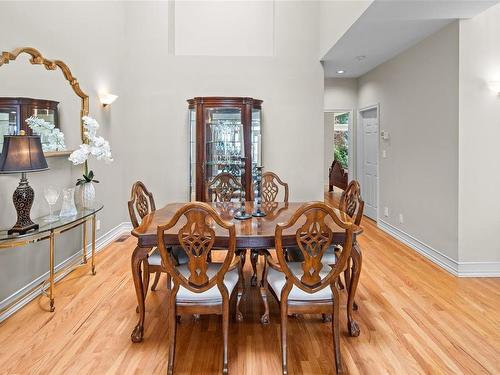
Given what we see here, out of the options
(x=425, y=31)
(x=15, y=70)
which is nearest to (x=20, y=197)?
(x=15, y=70)

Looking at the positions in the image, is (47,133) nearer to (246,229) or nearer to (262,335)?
(246,229)

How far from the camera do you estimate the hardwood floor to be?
2.12 metres

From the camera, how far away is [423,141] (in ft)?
14.2

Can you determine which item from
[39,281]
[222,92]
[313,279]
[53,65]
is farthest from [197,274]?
[222,92]

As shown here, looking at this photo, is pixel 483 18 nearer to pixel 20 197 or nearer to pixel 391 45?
pixel 391 45

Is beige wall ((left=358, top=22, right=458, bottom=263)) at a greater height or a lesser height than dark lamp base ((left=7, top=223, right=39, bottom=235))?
greater

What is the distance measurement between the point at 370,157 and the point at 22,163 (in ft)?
17.5

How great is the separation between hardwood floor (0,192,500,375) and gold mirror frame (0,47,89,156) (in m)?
1.46

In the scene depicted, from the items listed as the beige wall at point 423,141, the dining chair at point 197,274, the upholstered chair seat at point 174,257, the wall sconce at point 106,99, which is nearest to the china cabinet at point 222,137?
the wall sconce at point 106,99

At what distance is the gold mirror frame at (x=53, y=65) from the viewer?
9.12 feet

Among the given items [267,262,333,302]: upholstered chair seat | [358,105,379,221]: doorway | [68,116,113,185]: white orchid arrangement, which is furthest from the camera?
[358,105,379,221]: doorway

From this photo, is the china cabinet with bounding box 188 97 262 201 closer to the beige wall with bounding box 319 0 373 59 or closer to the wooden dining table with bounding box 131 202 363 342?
the beige wall with bounding box 319 0 373 59

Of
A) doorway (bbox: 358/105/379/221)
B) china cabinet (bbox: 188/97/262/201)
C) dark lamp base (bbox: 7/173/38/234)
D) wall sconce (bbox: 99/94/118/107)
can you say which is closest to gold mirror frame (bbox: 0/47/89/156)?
wall sconce (bbox: 99/94/118/107)

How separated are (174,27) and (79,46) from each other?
1.72m
